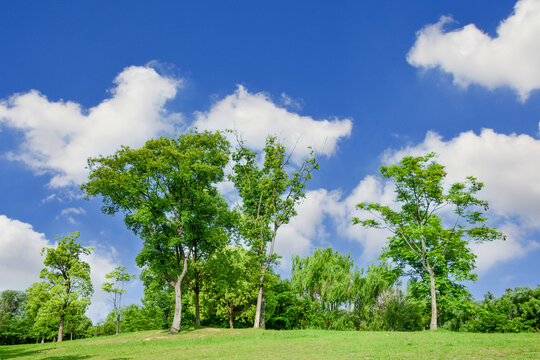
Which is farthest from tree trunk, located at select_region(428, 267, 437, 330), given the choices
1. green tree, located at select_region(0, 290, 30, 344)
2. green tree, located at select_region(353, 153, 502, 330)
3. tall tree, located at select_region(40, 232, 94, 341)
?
green tree, located at select_region(0, 290, 30, 344)

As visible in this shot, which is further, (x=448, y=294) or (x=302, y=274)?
(x=302, y=274)

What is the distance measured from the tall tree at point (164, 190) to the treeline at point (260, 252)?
10 centimetres

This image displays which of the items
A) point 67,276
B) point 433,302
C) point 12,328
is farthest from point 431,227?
point 12,328

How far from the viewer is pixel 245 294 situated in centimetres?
4403

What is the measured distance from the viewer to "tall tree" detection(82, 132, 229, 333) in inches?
1190

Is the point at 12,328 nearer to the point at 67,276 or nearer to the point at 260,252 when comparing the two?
the point at 67,276

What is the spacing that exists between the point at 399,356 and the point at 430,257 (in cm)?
2412

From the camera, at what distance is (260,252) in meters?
33.7

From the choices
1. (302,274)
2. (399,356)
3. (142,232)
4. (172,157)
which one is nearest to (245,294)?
(302,274)

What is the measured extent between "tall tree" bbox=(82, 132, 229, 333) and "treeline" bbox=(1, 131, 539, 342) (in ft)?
0.34

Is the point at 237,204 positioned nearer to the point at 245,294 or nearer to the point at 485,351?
the point at 245,294

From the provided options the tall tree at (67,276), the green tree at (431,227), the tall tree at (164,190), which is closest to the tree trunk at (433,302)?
the green tree at (431,227)

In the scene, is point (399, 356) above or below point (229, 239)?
below

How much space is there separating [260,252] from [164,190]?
1086cm
